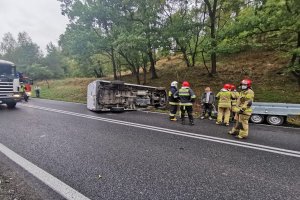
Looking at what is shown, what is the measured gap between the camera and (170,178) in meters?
3.62

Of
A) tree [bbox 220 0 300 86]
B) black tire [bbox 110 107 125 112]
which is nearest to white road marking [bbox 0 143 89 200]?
black tire [bbox 110 107 125 112]

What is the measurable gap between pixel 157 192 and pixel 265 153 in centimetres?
308

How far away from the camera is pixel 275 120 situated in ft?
29.9

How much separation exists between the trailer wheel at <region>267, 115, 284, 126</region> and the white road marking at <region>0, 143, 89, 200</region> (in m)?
8.55

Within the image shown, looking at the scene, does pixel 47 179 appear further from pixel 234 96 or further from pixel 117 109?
pixel 117 109

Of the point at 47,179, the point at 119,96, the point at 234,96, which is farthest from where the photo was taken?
the point at 119,96

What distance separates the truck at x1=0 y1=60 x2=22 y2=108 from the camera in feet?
37.8

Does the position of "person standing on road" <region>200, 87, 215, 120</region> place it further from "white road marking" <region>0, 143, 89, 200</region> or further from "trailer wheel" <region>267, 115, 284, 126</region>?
"white road marking" <region>0, 143, 89, 200</region>

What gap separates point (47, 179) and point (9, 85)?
10.4m

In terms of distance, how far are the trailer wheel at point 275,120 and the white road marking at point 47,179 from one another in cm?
855

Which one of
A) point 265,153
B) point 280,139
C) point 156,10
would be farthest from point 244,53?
point 265,153

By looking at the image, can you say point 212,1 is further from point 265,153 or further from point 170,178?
point 170,178

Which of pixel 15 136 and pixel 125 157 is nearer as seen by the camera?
pixel 125 157

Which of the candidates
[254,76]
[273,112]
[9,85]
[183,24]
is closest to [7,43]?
[9,85]
